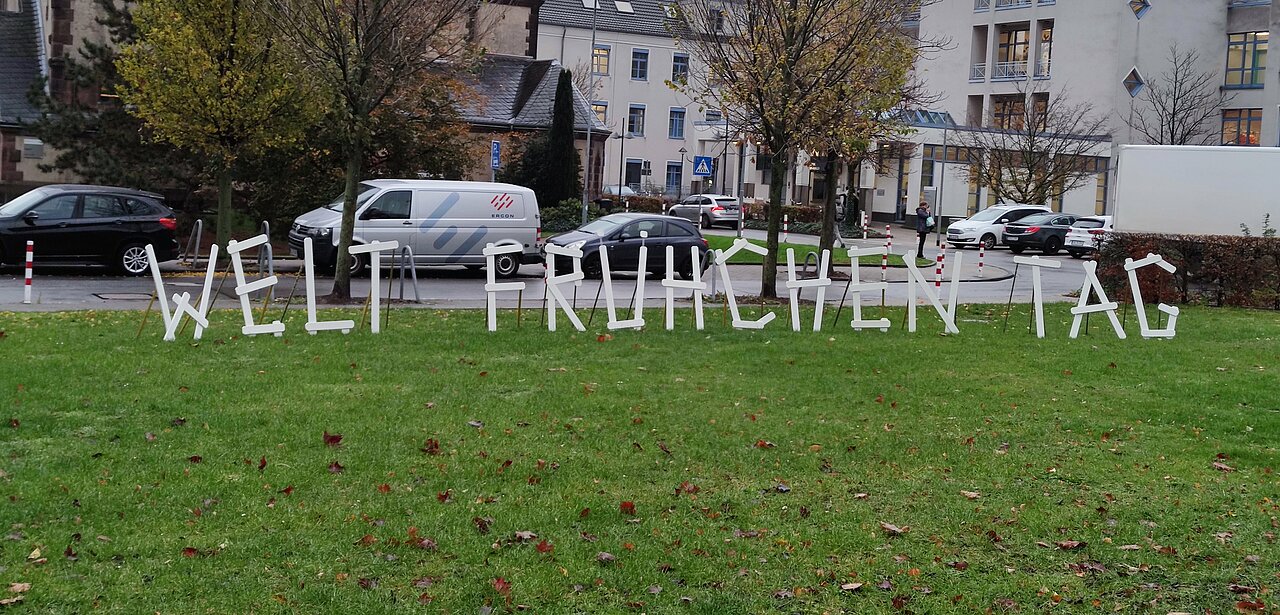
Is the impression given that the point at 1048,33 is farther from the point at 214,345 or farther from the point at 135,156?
the point at 214,345

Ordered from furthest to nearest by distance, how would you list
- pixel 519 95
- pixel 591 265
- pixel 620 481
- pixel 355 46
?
pixel 519 95 < pixel 591 265 < pixel 355 46 < pixel 620 481

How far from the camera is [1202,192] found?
24.4 m

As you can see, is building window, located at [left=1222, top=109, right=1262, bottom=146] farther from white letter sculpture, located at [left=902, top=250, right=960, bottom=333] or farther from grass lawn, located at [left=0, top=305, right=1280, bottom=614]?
grass lawn, located at [left=0, top=305, right=1280, bottom=614]

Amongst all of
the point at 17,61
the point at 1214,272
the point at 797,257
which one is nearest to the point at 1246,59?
the point at 797,257

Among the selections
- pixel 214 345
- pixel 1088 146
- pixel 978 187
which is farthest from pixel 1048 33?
pixel 214 345

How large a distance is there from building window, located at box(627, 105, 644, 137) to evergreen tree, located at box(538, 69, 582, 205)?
3097cm

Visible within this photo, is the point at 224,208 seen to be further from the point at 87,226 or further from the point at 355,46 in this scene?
the point at 355,46

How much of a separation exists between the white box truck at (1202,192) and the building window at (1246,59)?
3941 centimetres

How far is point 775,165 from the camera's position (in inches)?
732

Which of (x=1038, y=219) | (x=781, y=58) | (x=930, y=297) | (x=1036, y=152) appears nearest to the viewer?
(x=930, y=297)

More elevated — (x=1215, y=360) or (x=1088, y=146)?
(x=1088, y=146)

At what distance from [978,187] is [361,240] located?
3822 centimetres

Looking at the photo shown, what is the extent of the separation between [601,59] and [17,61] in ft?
121

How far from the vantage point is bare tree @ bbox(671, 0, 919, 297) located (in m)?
17.5
